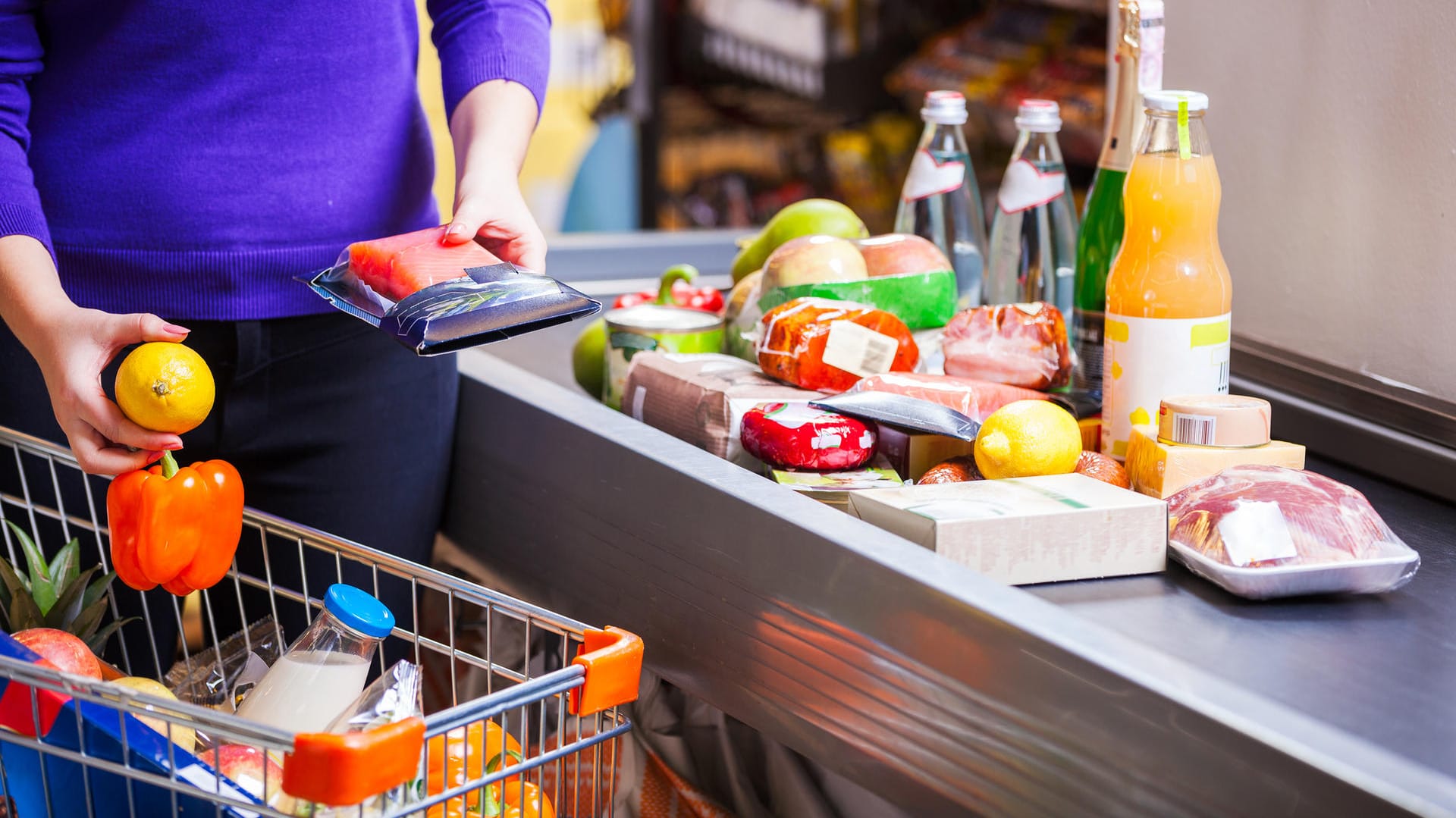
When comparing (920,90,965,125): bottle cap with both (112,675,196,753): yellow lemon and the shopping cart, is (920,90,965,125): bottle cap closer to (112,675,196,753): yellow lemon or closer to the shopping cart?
the shopping cart

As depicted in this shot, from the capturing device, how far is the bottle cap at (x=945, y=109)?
131 cm

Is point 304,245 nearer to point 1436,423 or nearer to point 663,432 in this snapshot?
point 663,432

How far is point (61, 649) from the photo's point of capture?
0.94 meters

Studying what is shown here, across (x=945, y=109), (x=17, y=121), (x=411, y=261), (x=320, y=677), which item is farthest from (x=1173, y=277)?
(x=17, y=121)

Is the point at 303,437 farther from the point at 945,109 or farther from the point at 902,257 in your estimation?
the point at 945,109

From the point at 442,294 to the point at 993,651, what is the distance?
460mm

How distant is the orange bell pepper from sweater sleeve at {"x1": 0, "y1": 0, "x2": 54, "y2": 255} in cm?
23

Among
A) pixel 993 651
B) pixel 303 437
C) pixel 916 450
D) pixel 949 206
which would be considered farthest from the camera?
pixel 949 206

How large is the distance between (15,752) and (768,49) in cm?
350

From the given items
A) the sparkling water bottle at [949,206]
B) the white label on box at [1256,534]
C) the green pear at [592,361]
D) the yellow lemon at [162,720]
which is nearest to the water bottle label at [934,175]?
the sparkling water bottle at [949,206]

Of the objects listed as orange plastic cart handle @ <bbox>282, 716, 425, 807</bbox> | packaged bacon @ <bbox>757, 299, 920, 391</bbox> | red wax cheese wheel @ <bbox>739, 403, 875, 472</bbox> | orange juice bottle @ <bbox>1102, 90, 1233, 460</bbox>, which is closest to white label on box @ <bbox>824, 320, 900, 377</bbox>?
packaged bacon @ <bbox>757, 299, 920, 391</bbox>

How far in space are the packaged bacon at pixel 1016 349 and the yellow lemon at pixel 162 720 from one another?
2.28 feet

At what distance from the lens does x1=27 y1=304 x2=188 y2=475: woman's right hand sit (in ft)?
2.93

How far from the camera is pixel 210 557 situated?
3.12 feet
